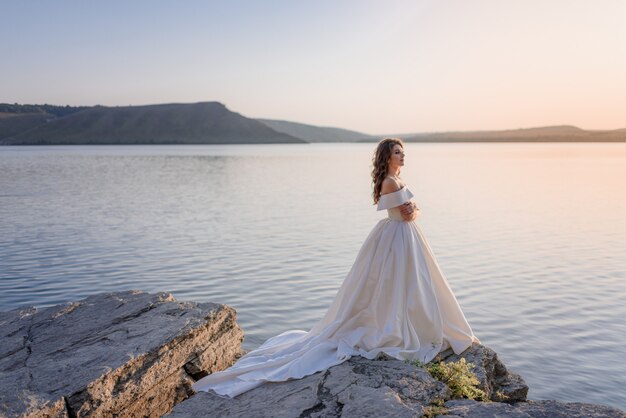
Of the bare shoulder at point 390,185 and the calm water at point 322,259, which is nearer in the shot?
the bare shoulder at point 390,185

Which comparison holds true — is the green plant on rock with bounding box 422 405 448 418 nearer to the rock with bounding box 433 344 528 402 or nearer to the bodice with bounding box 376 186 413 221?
the rock with bounding box 433 344 528 402

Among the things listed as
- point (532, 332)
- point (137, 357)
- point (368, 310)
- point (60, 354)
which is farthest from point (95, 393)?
point (532, 332)

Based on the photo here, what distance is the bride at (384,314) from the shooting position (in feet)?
20.6

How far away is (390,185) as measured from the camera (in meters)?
6.84

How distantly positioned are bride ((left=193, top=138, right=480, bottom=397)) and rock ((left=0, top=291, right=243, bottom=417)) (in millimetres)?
479

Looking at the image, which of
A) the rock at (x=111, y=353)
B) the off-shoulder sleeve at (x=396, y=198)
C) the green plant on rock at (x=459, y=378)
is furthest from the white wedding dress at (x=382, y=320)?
the rock at (x=111, y=353)

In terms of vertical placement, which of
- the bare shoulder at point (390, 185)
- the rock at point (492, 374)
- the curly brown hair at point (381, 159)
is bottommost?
the rock at point (492, 374)

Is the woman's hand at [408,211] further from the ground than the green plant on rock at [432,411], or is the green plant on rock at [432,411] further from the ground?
the woman's hand at [408,211]

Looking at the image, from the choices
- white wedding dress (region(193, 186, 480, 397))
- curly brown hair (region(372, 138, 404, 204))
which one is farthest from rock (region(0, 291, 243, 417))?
curly brown hair (region(372, 138, 404, 204))

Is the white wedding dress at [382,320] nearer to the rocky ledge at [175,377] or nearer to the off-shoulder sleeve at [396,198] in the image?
the off-shoulder sleeve at [396,198]

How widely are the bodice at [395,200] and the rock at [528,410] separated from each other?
2.27 meters

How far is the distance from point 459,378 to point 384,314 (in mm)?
1144

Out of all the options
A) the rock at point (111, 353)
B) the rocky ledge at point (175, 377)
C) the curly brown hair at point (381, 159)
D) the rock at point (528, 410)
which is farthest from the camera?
the curly brown hair at point (381, 159)

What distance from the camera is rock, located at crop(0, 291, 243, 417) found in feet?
18.0
